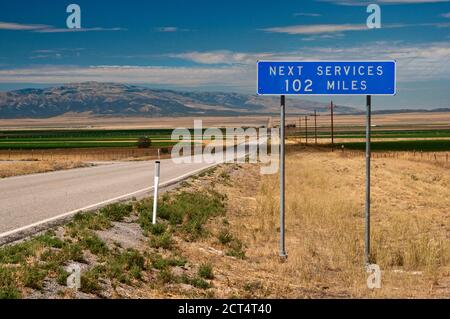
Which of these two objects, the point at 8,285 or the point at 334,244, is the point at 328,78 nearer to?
the point at 334,244

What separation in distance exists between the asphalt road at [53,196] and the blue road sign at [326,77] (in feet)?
16.6

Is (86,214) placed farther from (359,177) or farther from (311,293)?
A: (359,177)

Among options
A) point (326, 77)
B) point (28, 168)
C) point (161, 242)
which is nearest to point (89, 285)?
point (161, 242)

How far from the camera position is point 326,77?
1079 cm

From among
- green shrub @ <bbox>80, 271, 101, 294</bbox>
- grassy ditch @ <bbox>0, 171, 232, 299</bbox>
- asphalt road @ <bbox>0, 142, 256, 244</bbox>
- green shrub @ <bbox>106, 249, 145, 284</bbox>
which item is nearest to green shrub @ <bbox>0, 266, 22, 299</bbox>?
grassy ditch @ <bbox>0, 171, 232, 299</bbox>

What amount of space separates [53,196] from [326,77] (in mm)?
8935

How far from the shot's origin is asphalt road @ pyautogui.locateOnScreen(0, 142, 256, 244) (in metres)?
11.9

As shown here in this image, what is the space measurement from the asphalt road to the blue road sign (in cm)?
506

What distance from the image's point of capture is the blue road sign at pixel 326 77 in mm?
10555

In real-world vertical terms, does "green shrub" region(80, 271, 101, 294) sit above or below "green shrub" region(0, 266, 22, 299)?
below

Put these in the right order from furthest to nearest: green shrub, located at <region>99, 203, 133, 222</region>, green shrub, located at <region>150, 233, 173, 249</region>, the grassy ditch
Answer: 1. green shrub, located at <region>99, 203, 133, 222</region>
2. green shrub, located at <region>150, 233, 173, 249</region>
3. the grassy ditch

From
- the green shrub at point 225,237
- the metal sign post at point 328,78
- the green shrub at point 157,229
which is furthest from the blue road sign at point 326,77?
the green shrub at point 157,229

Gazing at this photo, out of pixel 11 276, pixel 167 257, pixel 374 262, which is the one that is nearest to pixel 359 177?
pixel 374 262

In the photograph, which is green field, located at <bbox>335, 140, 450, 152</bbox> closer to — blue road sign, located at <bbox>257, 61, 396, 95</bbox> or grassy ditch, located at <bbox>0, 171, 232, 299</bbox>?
grassy ditch, located at <bbox>0, 171, 232, 299</bbox>
